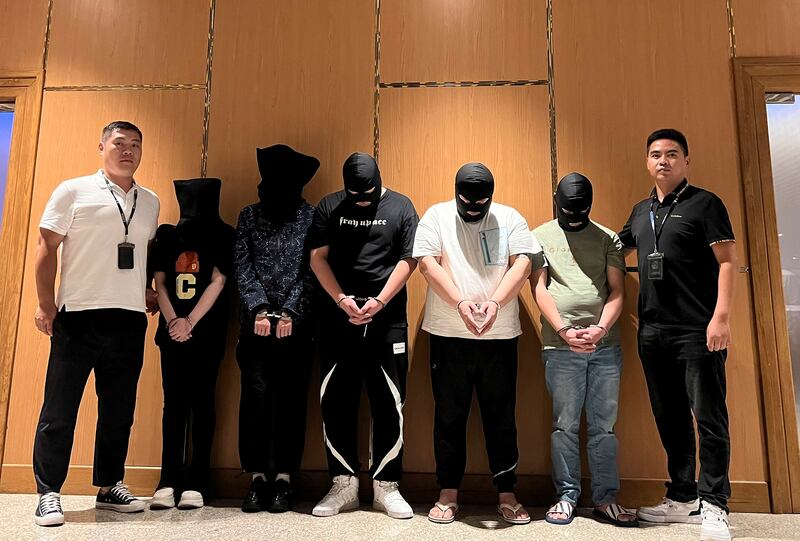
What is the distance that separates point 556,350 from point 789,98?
2.17 meters

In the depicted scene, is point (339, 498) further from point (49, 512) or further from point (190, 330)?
point (49, 512)

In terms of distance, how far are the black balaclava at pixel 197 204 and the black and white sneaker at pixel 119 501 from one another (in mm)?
1355

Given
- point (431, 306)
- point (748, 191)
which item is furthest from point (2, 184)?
point (748, 191)

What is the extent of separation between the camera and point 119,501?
273 cm

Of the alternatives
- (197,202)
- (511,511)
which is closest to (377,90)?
(197,202)

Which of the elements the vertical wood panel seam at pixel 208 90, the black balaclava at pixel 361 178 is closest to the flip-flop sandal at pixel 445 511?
the black balaclava at pixel 361 178

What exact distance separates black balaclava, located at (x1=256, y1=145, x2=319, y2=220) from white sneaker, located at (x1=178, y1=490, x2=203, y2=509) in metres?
1.47

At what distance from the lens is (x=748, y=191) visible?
10.4 feet

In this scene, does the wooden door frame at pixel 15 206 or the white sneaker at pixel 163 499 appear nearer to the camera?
the white sneaker at pixel 163 499

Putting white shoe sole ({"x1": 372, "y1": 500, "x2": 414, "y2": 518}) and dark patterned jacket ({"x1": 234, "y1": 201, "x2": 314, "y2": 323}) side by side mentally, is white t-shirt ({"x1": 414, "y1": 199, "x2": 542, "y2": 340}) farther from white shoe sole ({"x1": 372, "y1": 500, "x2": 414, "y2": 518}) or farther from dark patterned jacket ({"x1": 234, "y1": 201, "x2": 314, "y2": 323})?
white shoe sole ({"x1": 372, "y1": 500, "x2": 414, "y2": 518})

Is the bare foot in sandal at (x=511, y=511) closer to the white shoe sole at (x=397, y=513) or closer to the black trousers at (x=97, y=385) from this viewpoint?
the white shoe sole at (x=397, y=513)

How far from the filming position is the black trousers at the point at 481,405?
267cm

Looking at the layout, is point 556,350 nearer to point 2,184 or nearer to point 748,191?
point 748,191

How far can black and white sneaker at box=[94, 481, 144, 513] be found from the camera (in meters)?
2.68
